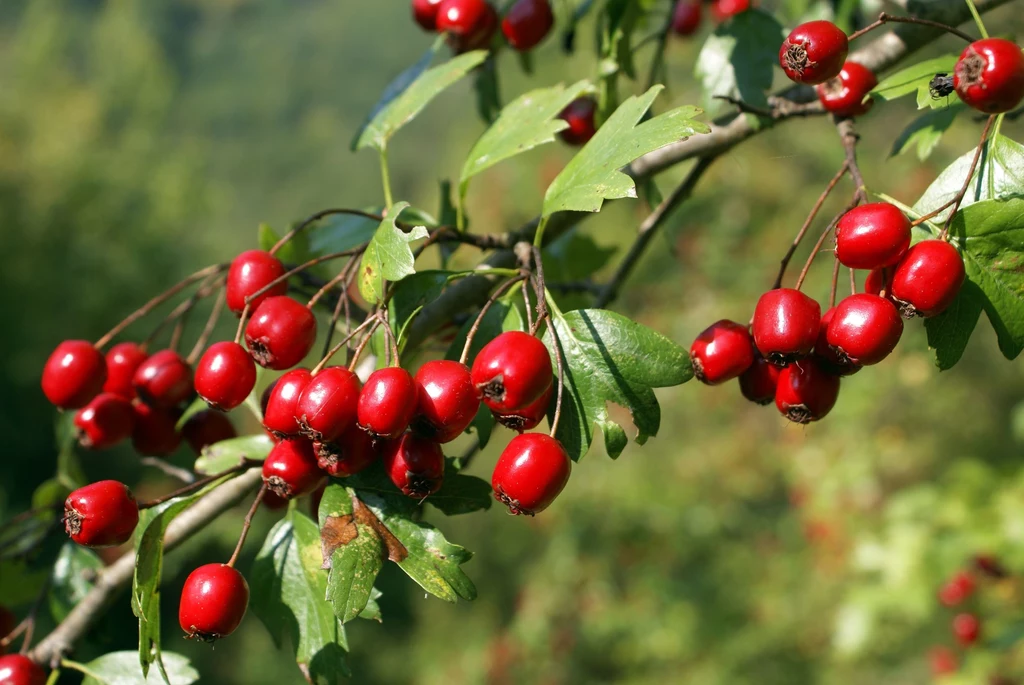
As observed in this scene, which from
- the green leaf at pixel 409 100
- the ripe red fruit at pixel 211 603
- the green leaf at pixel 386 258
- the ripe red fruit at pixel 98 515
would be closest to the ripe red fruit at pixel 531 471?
the green leaf at pixel 386 258

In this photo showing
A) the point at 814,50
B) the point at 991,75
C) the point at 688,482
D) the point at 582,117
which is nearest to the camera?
the point at 991,75

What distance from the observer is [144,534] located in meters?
0.97

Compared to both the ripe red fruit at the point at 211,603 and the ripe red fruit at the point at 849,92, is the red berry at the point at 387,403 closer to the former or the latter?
the ripe red fruit at the point at 211,603

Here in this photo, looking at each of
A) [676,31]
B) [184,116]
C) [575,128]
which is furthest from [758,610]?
[184,116]

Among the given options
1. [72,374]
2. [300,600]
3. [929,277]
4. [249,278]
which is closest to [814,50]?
[929,277]

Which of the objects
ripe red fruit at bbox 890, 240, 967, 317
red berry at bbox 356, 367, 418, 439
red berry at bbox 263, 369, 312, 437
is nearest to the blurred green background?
ripe red fruit at bbox 890, 240, 967, 317

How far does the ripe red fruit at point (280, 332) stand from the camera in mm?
1033

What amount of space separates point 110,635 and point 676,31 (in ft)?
6.08

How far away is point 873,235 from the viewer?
89cm

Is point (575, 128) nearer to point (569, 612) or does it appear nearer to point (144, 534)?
point (144, 534)

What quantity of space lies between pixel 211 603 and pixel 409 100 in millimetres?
820

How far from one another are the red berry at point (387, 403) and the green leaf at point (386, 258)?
0.13 m

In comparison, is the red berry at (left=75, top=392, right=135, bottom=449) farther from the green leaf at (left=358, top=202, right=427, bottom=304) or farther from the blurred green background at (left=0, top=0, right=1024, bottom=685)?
the green leaf at (left=358, top=202, right=427, bottom=304)

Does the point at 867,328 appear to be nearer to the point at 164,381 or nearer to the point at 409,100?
the point at 409,100
